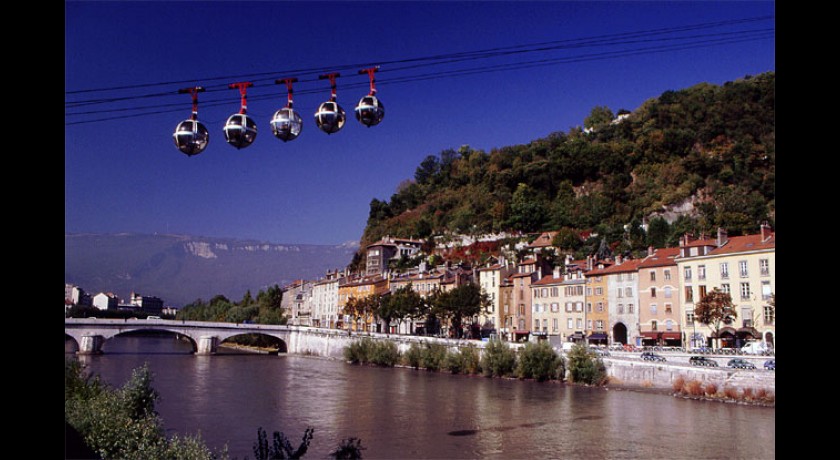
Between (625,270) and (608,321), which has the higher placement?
(625,270)

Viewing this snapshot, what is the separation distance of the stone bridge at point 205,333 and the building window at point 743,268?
97.7 ft

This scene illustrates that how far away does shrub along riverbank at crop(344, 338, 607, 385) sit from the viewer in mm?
32875

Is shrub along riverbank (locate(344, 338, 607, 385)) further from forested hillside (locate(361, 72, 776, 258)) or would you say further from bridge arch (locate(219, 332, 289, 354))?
forested hillside (locate(361, 72, 776, 258))

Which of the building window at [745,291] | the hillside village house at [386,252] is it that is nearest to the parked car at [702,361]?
the building window at [745,291]

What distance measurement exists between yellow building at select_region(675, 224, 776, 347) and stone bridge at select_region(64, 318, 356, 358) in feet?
87.6

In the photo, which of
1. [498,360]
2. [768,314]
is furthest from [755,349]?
[498,360]

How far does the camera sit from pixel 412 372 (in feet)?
136

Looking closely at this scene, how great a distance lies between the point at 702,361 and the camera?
29.4m

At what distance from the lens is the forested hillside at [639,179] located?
55.9 m

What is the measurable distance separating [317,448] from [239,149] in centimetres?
1551

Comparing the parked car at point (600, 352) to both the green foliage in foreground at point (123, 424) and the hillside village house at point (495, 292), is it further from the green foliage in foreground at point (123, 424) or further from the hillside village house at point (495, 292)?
the green foliage in foreground at point (123, 424)

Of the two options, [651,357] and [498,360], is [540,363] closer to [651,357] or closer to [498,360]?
[498,360]

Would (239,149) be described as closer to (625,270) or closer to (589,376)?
(589,376)
